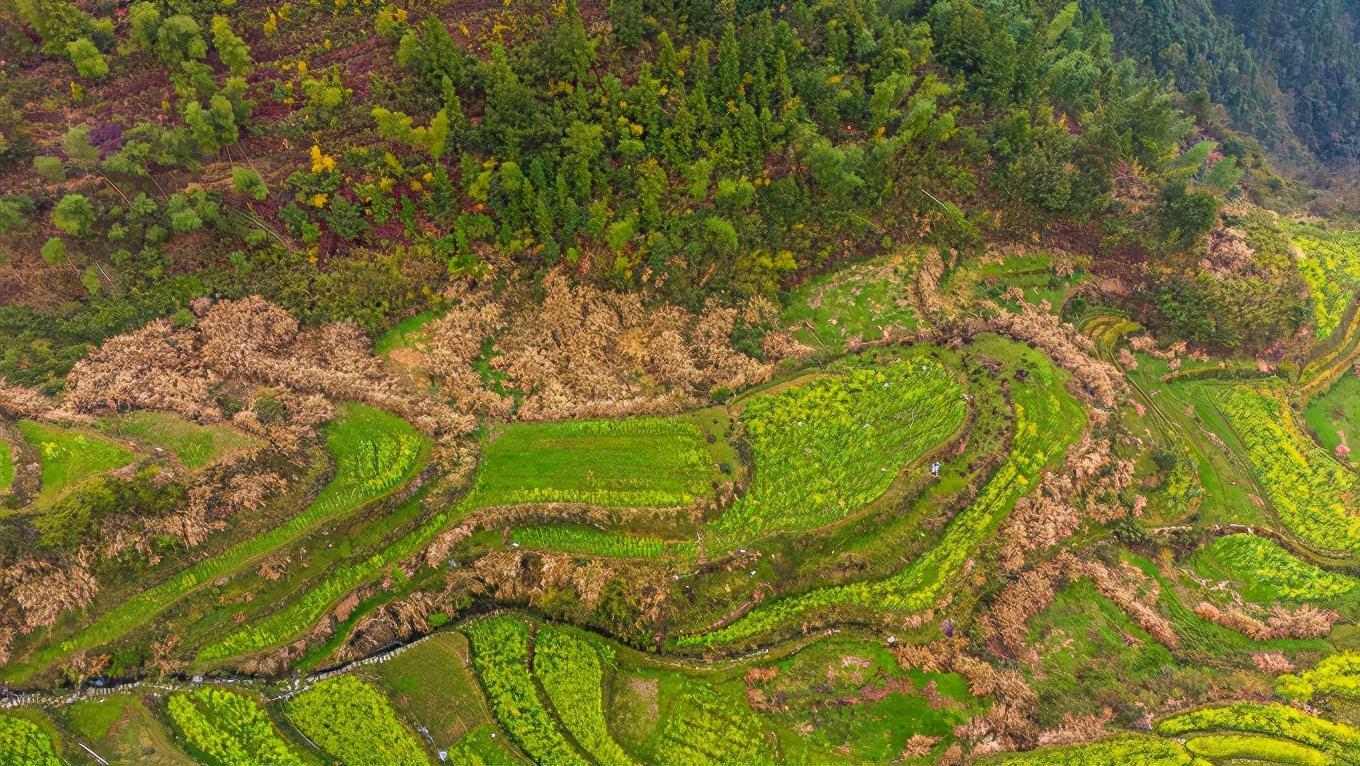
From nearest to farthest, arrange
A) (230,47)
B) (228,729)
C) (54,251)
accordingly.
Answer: (228,729)
(54,251)
(230,47)

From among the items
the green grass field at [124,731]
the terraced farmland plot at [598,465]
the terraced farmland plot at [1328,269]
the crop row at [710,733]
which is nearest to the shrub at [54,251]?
the green grass field at [124,731]

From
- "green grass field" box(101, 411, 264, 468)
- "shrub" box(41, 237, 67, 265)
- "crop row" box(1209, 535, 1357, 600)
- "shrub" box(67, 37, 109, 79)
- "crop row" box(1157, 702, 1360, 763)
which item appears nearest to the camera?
"crop row" box(1157, 702, 1360, 763)

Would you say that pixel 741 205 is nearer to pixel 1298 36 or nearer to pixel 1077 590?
pixel 1077 590

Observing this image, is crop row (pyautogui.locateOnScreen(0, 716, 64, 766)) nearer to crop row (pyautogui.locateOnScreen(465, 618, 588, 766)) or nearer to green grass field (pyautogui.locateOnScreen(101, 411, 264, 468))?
green grass field (pyautogui.locateOnScreen(101, 411, 264, 468))

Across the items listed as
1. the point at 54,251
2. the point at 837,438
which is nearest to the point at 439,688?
the point at 837,438

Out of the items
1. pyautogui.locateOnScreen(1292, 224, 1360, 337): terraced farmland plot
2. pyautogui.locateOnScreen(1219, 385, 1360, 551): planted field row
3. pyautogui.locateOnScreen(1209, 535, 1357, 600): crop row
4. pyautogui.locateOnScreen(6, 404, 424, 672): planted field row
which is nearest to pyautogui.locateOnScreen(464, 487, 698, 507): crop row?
pyautogui.locateOnScreen(6, 404, 424, 672): planted field row

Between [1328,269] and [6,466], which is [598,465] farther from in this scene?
[1328,269]
